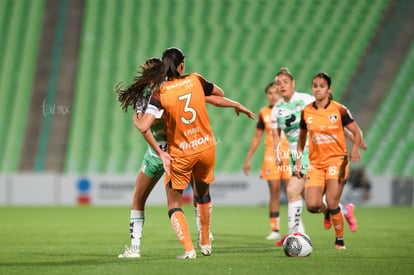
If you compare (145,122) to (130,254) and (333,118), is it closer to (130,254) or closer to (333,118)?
(130,254)

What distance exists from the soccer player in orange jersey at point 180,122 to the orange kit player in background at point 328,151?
2.00m

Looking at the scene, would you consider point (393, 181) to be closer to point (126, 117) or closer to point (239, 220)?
point (239, 220)

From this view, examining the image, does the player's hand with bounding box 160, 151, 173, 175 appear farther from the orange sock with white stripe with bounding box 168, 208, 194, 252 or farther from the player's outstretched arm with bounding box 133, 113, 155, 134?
the orange sock with white stripe with bounding box 168, 208, 194, 252

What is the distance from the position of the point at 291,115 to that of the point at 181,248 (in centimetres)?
241

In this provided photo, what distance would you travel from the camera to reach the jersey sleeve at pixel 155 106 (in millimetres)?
6398

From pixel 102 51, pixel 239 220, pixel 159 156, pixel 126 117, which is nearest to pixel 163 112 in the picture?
pixel 159 156

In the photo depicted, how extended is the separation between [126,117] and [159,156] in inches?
661

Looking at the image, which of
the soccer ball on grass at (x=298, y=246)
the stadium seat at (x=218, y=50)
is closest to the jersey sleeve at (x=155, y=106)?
the soccer ball on grass at (x=298, y=246)

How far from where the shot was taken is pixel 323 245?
28.7ft

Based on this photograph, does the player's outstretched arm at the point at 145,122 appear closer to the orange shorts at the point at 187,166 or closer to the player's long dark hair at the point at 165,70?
the player's long dark hair at the point at 165,70

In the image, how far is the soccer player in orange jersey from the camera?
6.52 meters

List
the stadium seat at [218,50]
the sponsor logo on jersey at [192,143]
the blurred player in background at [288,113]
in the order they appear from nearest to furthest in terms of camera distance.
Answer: the sponsor logo on jersey at [192,143] < the blurred player in background at [288,113] < the stadium seat at [218,50]

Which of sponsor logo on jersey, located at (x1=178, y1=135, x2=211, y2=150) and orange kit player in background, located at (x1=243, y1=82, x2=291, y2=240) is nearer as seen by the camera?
sponsor logo on jersey, located at (x1=178, y1=135, x2=211, y2=150)

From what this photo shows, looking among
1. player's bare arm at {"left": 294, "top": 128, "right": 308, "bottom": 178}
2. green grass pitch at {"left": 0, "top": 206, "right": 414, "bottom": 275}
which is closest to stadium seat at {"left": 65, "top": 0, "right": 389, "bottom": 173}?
green grass pitch at {"left": 0, "top": 206, "right": 414, "bottom": 275}
